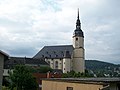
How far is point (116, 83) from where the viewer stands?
17.7m

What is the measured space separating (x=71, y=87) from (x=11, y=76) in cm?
2291

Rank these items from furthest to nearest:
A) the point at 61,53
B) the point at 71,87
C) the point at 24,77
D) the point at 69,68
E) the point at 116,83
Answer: the point at 61,53
the point at 69,68
the point at 24,77
the point at 71,87
the point at 116,83

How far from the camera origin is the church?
394 feet

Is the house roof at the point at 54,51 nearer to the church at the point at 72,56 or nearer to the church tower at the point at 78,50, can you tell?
the church at the point at 72,56

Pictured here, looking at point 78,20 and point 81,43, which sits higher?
point 78,20

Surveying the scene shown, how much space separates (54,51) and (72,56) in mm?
11367

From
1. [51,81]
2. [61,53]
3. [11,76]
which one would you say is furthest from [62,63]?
[51,81]

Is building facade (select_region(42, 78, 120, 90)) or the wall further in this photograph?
the wall

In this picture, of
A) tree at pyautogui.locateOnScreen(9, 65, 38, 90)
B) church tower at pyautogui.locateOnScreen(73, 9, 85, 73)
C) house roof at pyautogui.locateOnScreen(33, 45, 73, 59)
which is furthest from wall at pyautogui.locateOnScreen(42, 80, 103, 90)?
house roof at pyautogui.locateOnScreen(33, 45, 73, 59)

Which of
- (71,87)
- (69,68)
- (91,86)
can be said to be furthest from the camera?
(69,68)

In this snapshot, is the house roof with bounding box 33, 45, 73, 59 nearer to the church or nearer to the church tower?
the church

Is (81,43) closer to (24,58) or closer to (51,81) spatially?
(24,58)

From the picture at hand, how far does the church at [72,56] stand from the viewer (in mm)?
120012

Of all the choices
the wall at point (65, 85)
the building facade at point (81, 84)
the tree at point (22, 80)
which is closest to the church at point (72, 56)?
the tree at point (22, 80)
